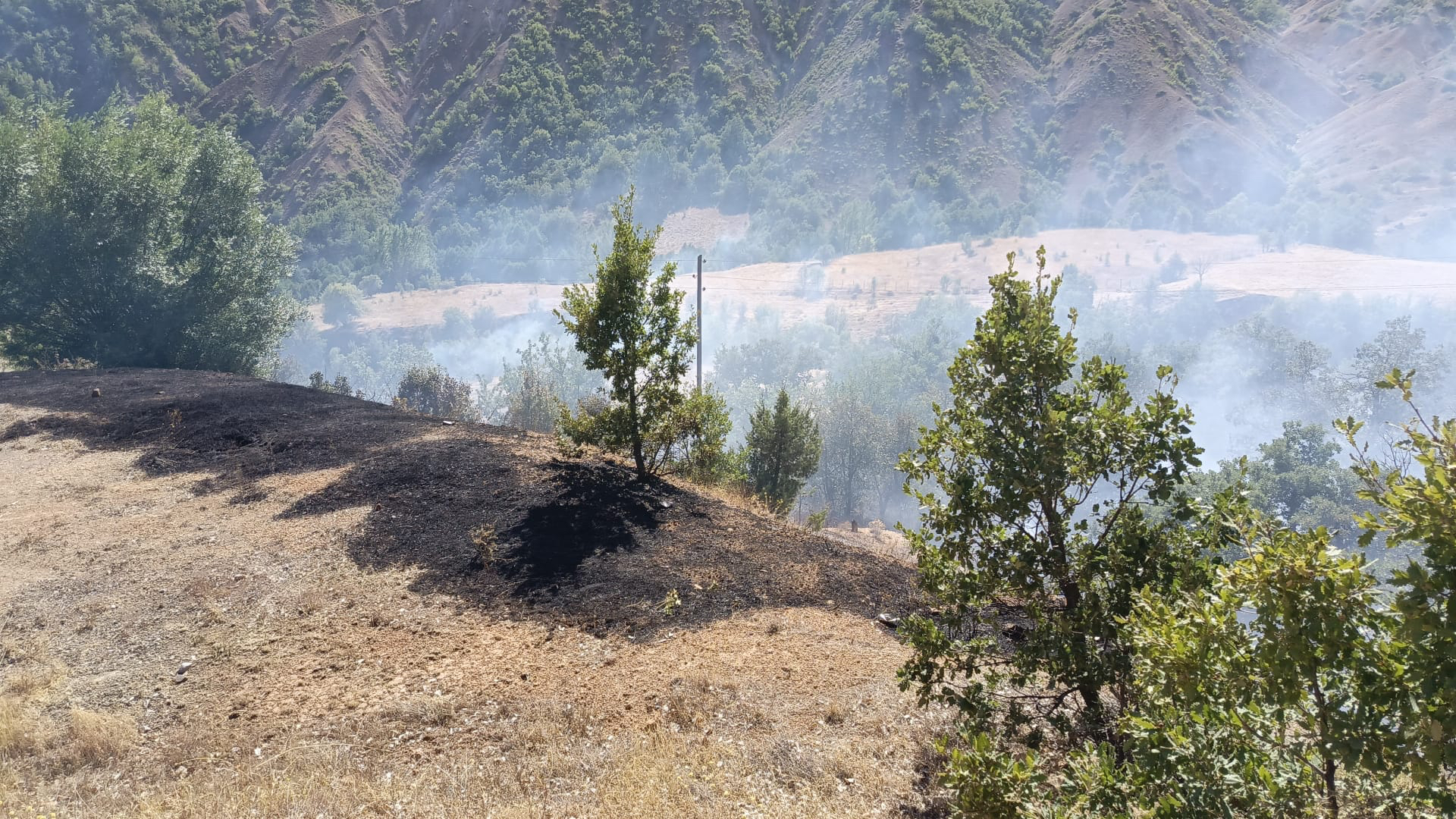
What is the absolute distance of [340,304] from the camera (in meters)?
83.8

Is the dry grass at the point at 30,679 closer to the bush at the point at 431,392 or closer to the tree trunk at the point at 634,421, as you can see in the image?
the tree trunk at the point at 634,421

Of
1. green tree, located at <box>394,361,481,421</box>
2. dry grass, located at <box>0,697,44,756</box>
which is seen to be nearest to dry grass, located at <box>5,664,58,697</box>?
dry grass, located at <box>0,697,44,756</box>

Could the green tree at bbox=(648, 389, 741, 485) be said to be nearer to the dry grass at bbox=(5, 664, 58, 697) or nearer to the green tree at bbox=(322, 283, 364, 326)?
the dry grass at bbox=(5, 664, 58, 697)

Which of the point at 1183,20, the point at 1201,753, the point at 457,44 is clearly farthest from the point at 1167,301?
the point at 457,44

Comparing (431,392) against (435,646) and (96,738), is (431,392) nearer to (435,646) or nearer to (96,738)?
(435,646)

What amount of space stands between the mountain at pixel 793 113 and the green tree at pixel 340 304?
3.80 m

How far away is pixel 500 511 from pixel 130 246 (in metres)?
19.6

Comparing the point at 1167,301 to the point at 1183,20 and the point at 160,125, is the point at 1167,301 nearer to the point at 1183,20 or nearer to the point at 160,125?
the point at 1183,20

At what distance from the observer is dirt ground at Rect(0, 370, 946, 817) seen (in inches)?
225

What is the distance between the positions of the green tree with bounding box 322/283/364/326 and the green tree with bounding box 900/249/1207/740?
88.9 meters

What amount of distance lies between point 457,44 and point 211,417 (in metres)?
120

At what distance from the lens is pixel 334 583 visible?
853 cm

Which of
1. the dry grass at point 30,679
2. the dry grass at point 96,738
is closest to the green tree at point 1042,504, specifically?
the dry grass at point 96,738

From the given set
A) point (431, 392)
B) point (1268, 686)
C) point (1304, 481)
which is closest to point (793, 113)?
point (1304, 481)
